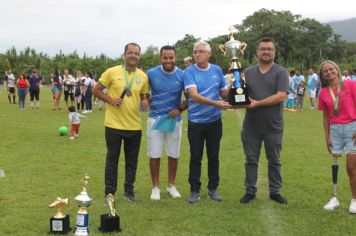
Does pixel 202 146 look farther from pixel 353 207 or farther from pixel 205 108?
pixel 353 207

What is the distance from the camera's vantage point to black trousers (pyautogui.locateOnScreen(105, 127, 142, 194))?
6.52 m

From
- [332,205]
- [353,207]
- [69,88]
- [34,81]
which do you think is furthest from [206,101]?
[34,81]

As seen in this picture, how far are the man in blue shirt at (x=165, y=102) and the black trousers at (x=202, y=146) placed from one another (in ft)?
0.92

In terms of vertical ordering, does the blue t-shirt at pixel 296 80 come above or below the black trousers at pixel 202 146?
above

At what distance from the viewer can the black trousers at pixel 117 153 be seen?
6516mm

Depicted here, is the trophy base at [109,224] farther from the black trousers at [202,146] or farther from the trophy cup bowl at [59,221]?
the black trousers at [202,146]

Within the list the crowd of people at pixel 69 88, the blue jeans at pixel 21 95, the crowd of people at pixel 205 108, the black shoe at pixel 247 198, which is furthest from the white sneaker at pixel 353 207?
the blue jeans at pixel 21 95

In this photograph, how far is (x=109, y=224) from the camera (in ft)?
17.3

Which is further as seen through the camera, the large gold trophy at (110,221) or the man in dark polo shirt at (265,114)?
the man in dark polo shirt at (265,114)

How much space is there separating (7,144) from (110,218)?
749 cm

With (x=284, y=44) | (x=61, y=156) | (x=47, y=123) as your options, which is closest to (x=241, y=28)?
(x=284, y=44)

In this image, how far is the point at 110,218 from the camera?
5.27 m

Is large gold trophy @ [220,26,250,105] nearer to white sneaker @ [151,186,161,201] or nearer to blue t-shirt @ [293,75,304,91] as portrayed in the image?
white sneaker @ [151,186,161,201]

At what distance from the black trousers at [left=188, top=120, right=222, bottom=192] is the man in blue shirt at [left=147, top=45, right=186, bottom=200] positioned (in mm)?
280
